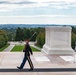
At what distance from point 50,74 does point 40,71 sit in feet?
2.35

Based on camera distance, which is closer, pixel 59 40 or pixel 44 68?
pixel 44 68

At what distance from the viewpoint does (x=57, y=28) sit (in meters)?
18.3

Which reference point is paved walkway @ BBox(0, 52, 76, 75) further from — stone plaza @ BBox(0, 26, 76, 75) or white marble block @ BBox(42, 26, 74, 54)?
white marble block @ BBox(42, 26, 74, 54)

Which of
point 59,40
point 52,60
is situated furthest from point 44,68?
point 59,40

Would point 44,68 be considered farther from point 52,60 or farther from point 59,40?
point 59,40

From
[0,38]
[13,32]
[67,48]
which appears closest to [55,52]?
[67,48]

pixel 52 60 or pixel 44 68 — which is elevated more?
pixel 44 68

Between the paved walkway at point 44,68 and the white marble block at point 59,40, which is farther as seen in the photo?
the white marble block at point 59,40

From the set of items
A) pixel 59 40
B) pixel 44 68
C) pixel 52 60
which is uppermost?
pixel 59 40

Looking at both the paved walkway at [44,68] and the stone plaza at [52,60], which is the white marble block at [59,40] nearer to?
the stone plaza at [52,60]

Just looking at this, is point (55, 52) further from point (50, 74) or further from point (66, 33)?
point (50, 74)

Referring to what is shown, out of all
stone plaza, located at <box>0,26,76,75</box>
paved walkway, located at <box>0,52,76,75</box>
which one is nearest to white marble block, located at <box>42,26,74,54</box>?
stone plaza, located at <box>0,26,76,75</box>

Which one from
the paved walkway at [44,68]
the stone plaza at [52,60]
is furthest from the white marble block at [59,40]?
the paved walkway at [44,68]

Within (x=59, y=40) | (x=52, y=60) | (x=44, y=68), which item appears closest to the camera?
(x=44, y=68)
